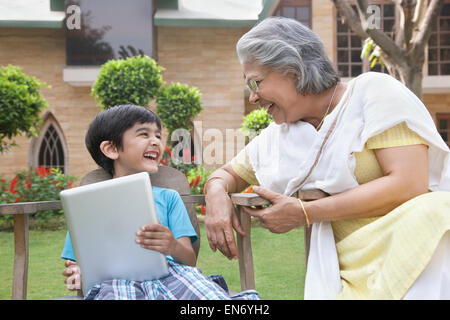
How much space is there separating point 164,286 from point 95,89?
271 inches

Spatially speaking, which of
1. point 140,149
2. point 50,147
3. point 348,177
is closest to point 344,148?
point 348,177

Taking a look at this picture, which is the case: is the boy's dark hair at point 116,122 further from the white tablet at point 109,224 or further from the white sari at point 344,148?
the white sari at point 344,148

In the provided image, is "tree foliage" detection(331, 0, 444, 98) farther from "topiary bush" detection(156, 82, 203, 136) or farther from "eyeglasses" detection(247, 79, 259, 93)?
"eyeglasses" detection(247, 79, 259, 93)

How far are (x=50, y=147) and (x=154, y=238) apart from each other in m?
10.3

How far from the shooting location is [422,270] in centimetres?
152

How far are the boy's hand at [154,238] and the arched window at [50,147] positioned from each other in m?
9.96

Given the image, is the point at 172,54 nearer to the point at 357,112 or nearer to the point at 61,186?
the point at 61,186

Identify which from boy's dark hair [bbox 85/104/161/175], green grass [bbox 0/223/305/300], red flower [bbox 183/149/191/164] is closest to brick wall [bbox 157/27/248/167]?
red flower [bbox 183/149/191/164]

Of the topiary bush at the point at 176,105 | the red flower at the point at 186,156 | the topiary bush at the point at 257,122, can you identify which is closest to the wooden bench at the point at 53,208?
the topiary bush at the point at 257,122

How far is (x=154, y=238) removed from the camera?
5.81 ft

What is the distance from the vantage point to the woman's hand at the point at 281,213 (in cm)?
170

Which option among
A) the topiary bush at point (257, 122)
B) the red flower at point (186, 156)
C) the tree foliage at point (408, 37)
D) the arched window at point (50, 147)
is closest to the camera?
the tree foliage at point (408, 37)

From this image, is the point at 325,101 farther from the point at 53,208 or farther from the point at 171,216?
the point at 53,208
